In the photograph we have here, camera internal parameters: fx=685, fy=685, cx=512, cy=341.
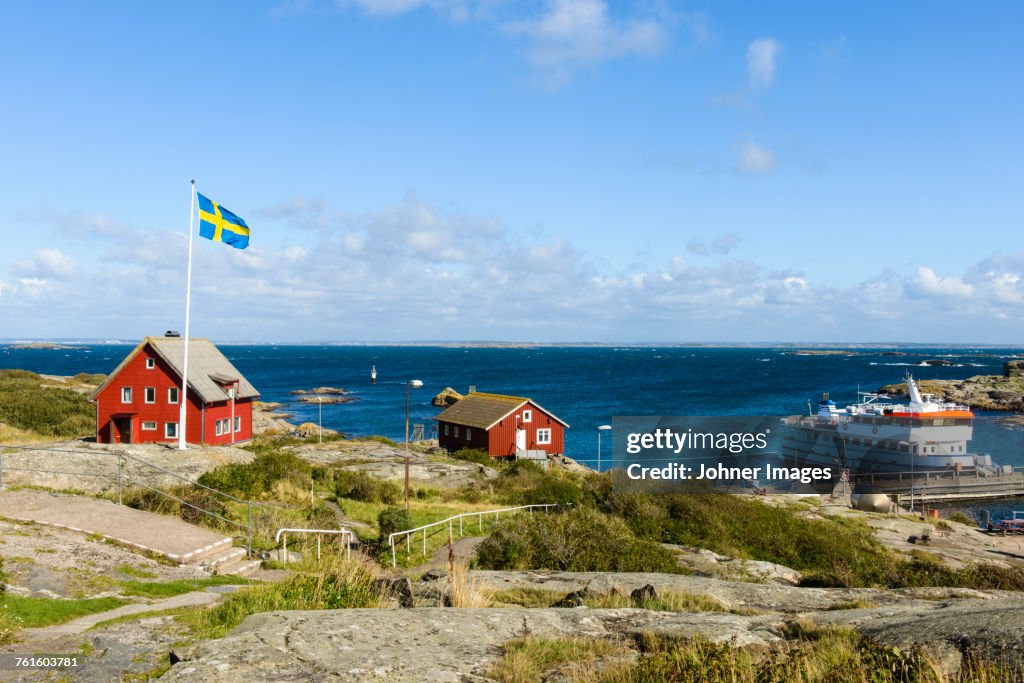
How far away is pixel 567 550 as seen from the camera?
17.1 meters

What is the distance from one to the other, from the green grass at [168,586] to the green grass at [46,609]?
2.21ft

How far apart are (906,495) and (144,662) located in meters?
53.6

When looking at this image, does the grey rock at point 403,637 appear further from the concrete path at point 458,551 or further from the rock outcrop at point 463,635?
the concrete path at point 458,551

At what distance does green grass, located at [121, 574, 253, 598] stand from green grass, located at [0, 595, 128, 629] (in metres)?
0.68

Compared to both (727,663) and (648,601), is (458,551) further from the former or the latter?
(727,663)

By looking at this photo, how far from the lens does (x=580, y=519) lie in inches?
795

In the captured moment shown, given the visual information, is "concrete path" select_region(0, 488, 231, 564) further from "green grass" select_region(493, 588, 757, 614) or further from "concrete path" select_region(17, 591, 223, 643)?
"green grass" select_region(493, 588, 757, 614)

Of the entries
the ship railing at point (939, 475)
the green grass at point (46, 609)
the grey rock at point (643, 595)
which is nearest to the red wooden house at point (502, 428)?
the ship railing at point (939, 475)

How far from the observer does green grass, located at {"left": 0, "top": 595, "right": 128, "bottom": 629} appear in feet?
32.3

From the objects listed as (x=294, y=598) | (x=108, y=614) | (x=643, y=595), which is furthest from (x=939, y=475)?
(x=108, y=614)

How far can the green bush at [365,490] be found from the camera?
101ft

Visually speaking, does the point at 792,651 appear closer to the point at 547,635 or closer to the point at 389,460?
the point at 547,635

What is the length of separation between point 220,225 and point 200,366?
14310mm

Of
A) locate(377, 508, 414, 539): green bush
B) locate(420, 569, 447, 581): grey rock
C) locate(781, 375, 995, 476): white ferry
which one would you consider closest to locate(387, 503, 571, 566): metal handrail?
locate(377, 508, 414, 539): green bush
